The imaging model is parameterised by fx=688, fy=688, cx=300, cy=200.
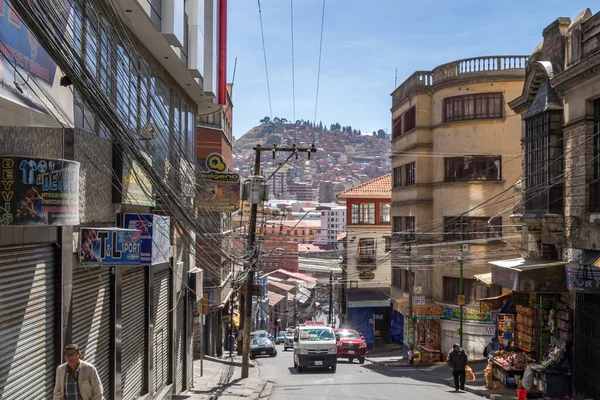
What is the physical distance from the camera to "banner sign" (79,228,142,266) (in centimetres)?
Answer: 1098

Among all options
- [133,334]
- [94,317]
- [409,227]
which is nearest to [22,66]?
[94,317]

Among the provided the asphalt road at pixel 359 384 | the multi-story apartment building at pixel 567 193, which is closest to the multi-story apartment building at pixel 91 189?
the asphalt road at pixel 359 384

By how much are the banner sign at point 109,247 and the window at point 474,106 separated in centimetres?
2599

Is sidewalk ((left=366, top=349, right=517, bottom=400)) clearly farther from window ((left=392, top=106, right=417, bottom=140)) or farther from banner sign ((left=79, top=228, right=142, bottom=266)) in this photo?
window ((left=392, top=106, right=417, bottom=140))

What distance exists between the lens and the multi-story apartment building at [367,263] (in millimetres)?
52188

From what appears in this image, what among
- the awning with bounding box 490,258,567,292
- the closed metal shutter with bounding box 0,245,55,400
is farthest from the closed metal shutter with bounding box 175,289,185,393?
the closed metal shutter with bounding box 0,245,55,400

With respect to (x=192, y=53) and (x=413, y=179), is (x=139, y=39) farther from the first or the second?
(x=413, y=179)

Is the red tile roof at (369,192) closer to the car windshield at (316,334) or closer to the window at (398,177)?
the window at (398,177)

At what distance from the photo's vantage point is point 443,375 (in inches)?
1100

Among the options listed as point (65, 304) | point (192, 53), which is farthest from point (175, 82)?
point (65, 304)

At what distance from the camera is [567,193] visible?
59.1 ft

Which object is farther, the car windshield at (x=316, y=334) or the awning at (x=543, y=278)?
the car windshield at (x=316, y=334)

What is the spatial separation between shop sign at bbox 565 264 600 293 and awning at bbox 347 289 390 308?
36618mm

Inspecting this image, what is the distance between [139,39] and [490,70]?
2331cm
